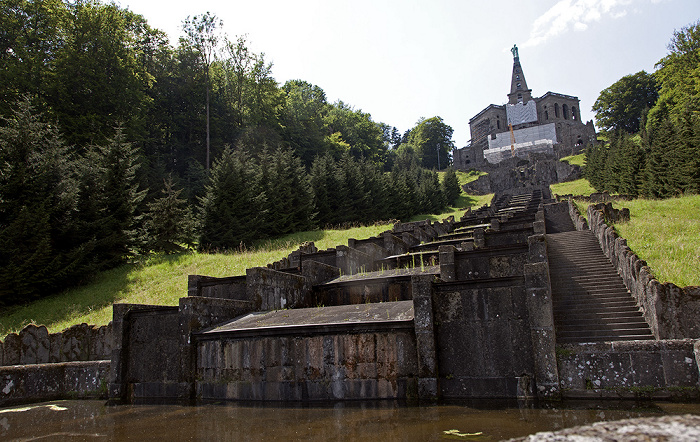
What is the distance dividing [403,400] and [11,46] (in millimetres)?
41688

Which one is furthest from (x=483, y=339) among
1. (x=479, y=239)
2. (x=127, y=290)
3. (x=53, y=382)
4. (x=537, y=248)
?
(x=127, y=290)

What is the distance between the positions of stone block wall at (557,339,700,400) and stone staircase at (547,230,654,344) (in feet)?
10.0

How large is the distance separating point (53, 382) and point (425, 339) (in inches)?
362

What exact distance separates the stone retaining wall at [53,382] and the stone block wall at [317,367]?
3093 millimetres

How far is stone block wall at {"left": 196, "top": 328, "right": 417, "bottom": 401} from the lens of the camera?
809 cm

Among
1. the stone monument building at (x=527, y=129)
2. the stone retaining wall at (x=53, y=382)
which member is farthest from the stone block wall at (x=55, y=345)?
the stone monument building at (x=527, y=129)

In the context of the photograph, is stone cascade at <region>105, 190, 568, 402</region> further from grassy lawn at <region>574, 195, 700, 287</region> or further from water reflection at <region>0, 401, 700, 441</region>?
grassy lawn at <region>574, 195, 700, 287</region>

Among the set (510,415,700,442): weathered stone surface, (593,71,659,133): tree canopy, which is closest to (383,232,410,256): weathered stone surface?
(510,415,700,442): weathered stone surface

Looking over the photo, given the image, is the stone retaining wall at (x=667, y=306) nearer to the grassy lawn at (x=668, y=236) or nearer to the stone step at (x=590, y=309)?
the stone step at (x=590, y=309)

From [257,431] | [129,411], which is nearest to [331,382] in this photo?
[257,431]

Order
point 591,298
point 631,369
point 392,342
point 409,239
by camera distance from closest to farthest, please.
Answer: point 631,369, point 392,342, point 591,298, point 409,239

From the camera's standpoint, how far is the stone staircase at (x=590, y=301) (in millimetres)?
10891

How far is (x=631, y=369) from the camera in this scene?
731 cm

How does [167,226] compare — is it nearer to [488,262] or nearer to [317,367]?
[488,262]
